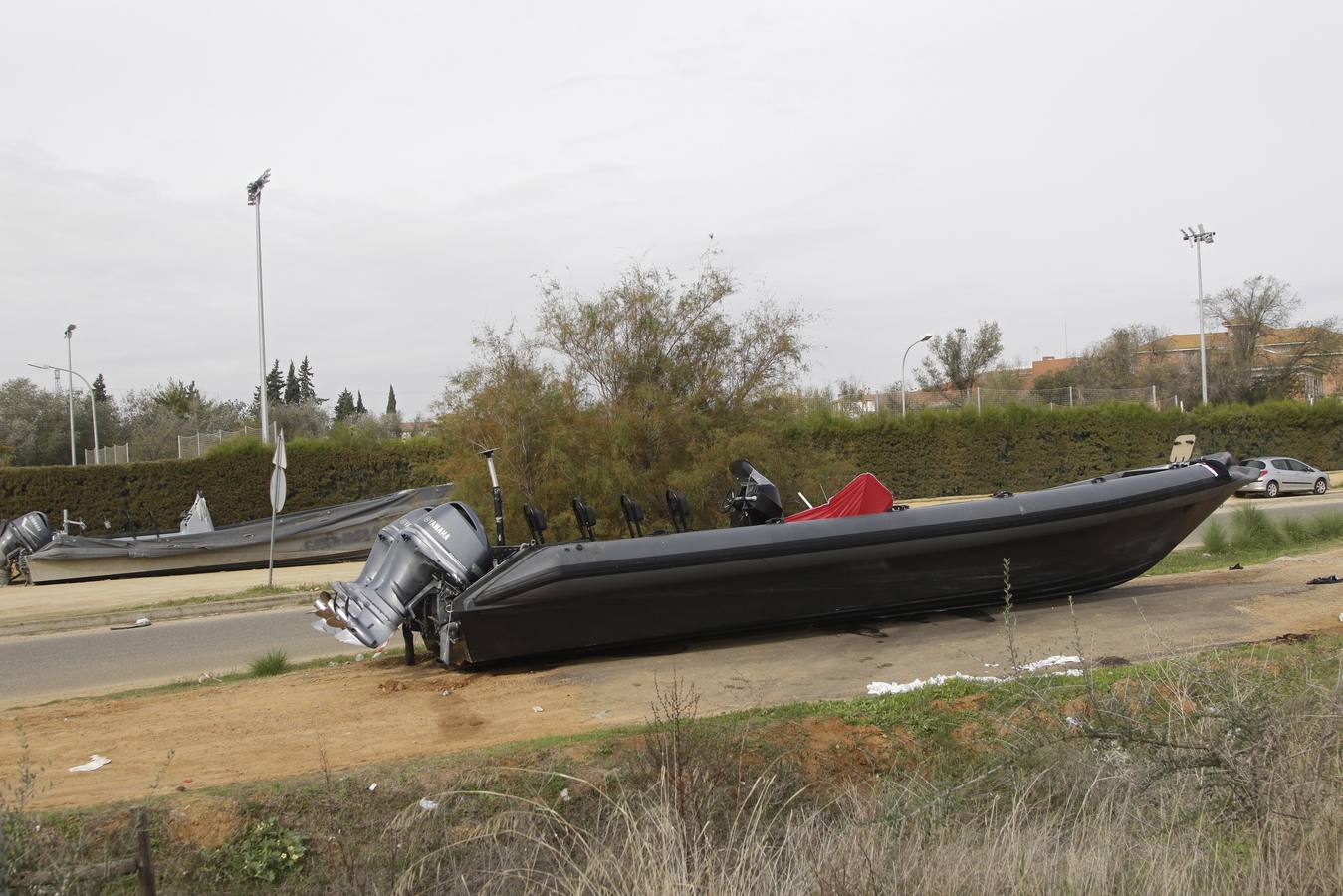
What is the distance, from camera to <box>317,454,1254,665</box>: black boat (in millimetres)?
7211

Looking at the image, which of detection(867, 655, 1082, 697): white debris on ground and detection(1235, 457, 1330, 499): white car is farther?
detection(1235, 457, 1330, 499): white car

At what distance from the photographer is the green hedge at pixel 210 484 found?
23.8 metres

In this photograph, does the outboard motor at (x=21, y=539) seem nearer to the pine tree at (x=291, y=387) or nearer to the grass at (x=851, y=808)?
the grass at (x=851, y=808)

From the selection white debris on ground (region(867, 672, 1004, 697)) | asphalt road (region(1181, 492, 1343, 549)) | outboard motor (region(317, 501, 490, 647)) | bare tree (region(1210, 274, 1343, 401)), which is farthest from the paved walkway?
bare tree (region(1210, 274, 1343, 401))

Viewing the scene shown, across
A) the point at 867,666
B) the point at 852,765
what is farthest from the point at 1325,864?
the point at 867,666

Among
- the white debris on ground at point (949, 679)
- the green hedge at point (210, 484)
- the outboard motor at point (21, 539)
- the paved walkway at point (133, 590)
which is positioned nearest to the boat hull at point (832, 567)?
the white debris on ground at point (949, 679)

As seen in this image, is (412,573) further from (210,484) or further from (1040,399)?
(1040,399)

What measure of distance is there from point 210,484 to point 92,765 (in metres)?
20.1

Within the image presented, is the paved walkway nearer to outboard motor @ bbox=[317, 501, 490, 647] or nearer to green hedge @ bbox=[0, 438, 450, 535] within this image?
green hedge @ bbox=[0, 438, 450, 535]

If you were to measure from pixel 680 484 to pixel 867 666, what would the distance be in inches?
302

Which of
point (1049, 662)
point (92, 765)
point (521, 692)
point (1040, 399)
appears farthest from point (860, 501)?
point (1040, 399)

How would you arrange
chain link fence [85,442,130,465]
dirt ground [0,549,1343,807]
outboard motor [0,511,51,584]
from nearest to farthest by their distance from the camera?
1. dirt ground [0,549,1343,807]
2. outboard motor [0,511,51,584]
3. chain link fence [85,442,130,465]

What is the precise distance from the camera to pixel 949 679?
612 cm

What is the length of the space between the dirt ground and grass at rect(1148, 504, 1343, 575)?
421 cm
